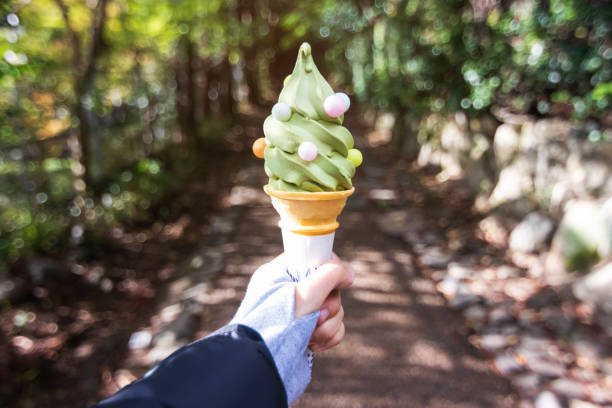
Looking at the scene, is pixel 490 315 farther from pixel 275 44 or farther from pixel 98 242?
pixel 275 44

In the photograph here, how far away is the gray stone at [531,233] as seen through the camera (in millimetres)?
5211

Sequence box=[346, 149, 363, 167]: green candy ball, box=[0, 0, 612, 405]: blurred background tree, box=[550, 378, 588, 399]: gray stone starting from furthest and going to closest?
box=[0, 0, 612, 405]: blurred background tree
box=[550, 378, 588, 399]: gray stone
box=[346, 149, 363, 167]: green candy ball

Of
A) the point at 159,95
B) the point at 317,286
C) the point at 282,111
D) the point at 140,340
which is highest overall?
the point at 159,95

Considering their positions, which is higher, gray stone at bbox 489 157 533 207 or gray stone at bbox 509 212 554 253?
gray stone at bbox 489 157 533 207

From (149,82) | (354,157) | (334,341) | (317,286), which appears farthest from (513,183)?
(149,82)

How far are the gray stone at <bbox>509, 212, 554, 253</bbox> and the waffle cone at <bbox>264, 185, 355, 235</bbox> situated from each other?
438 centimetres

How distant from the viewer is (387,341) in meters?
4.09

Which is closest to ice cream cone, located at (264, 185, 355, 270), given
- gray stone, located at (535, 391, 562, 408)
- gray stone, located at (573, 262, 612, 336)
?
gray stone, located at (535, 391, 562, 408)

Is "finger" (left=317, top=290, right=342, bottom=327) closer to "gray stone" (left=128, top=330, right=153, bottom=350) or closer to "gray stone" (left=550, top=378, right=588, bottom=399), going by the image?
"gray stone" (left=550, top=378, right=588, bottom=399)

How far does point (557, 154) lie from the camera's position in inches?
213

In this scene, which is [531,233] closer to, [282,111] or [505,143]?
[505,143]

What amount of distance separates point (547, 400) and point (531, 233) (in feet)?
8.60

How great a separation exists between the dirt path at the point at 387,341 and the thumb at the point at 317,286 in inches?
83.2

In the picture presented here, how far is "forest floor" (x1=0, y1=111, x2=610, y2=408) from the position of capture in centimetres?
342
